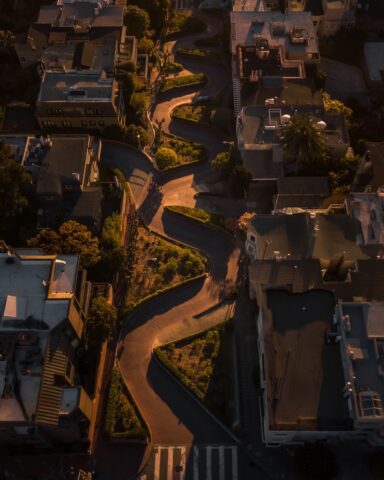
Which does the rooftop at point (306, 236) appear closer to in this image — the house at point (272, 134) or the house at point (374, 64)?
the house at point (272, 134)

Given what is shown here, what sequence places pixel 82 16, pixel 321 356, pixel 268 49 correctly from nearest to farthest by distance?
pixel 321 356 → pixel 268 49 → pixel 82 16

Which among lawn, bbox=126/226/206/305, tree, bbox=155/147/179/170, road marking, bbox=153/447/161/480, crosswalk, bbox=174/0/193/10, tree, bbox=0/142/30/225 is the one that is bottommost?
road marking, bbox=153/447/161/480

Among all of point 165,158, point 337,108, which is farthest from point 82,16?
point 337,108

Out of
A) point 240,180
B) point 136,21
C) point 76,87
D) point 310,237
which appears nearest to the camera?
point 310,237

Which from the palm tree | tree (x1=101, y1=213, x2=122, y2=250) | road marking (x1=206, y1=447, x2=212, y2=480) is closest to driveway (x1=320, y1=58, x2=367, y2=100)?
the palm tree

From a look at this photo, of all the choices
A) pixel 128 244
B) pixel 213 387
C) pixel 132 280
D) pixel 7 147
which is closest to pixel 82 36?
pixel 7 147

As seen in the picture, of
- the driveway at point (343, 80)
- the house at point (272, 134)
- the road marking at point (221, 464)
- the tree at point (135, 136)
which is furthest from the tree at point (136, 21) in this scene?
the road marking at point (221, 464)

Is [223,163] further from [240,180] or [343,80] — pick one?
[343,80]

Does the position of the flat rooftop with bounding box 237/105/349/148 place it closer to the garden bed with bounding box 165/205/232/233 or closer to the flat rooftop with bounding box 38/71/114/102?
the garden bed with bounding box 165/205/232/233
